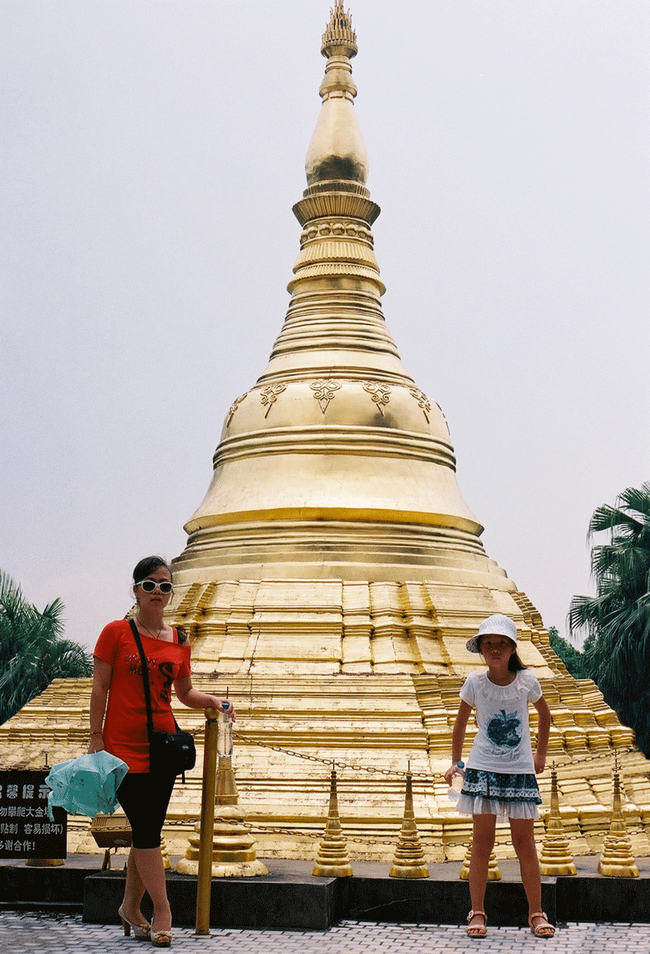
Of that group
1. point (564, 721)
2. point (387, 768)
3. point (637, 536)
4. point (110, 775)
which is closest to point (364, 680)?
point (387, 768)

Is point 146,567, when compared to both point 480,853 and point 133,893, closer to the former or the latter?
point 133,893

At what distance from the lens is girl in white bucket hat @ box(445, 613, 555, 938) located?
22.8 ft

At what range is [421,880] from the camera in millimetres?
8391

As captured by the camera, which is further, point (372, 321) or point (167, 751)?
point (372, 321)

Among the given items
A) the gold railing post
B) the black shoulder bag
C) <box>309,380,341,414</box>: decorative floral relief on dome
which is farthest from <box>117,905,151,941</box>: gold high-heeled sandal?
<box>309,380,341,414</box>: decorative floral relief on dome

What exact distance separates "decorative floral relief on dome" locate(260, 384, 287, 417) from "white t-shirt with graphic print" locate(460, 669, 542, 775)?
33.2 ft

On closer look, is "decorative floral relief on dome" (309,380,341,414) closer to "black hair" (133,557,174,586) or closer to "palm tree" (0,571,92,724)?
"black hair" (133,557,174,586)

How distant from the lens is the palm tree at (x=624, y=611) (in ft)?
73.4

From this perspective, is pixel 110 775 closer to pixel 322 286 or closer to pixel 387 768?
pixel 387 768

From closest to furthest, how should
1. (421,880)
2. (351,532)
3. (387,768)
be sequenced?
(421,880), (387,768), (351,532)

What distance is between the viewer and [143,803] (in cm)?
625

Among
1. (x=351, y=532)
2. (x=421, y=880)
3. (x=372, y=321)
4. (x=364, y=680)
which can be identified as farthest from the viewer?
(x=372, y=321)

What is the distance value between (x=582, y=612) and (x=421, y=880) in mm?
16367

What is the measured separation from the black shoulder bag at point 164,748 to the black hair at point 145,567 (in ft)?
1.14
